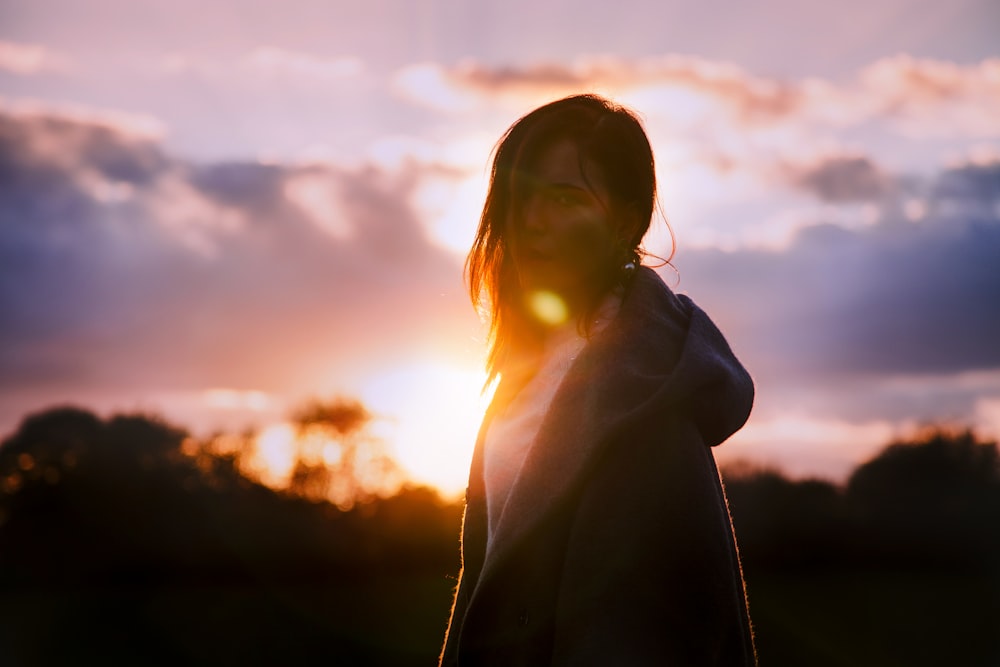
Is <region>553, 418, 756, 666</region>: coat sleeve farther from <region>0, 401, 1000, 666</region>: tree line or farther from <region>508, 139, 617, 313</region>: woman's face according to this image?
<region>0, 401, 1000, 666</region>: tree line

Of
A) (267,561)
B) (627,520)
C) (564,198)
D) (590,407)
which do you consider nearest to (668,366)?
(590,407)

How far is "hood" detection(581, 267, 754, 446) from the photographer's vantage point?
6.81 feet

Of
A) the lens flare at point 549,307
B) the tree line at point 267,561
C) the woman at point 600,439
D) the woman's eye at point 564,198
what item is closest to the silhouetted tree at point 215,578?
the tree line at point 267,561

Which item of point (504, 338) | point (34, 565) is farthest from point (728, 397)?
point (34, 565)

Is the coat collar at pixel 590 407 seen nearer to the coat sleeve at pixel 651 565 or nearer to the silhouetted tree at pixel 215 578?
the coat sleeve at pixel 651 565

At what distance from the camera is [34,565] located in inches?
937

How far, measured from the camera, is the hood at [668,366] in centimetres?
208

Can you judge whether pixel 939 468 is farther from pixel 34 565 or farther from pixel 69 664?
pixel 34 565

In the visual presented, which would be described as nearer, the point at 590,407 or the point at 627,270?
the point at 590,407

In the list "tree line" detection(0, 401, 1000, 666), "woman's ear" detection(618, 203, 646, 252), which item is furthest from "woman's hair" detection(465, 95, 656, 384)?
"tree line" detection(0, 401, 1000, 666)

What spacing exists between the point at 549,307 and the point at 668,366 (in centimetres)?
44

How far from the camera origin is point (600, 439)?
6.76 feet

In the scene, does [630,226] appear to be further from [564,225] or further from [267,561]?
[267,561]

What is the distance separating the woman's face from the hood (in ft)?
0.43
